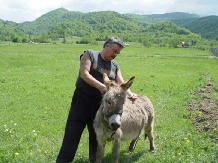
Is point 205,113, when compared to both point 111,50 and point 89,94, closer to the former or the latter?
point 89,94

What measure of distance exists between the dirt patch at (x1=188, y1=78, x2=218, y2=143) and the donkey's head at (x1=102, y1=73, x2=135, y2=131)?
429 cm

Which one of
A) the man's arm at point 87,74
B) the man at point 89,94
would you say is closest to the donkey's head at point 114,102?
the man's arm at point 87,74

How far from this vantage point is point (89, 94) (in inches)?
252

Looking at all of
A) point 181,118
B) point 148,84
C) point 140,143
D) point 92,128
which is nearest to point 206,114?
point 181,118

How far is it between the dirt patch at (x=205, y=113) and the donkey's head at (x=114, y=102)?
429 cm

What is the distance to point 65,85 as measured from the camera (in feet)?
58.5

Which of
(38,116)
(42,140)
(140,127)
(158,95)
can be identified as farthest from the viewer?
(158,95)

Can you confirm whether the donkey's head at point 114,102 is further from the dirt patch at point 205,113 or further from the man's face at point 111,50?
the dirt patch at point 205,113

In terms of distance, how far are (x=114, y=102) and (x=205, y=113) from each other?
7617mm

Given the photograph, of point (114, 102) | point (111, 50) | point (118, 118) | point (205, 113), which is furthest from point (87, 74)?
point (205, 113)

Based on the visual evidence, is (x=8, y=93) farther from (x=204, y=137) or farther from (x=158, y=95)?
(x=204, y=137)

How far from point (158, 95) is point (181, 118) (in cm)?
479

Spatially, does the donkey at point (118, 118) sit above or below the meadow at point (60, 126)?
above

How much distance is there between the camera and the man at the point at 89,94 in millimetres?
5969
